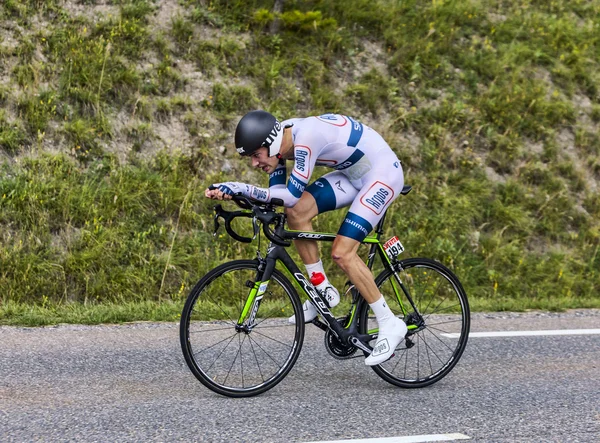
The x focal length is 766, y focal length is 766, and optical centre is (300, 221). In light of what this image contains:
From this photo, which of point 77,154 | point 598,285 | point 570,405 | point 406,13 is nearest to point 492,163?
point 598,285

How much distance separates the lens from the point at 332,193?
5520mm

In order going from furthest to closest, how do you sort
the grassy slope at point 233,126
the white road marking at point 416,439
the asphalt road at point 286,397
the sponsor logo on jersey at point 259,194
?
the grassy slope at point 233,126
the sponsor logo on jersey at point 259,194
the asphalt road at point 286,397
the white road marking at point 416,439

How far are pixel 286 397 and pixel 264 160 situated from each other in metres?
1.59

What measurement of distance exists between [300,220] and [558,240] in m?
6.04

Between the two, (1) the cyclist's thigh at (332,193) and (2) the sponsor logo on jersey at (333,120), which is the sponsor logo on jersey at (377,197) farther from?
(2) the sponsor logo on jersey at (333,120)

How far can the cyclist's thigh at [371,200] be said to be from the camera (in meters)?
5.31

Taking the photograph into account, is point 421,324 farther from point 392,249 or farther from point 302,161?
point 302,161

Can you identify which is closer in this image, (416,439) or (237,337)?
(416,439)

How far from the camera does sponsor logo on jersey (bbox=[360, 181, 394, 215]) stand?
534cm

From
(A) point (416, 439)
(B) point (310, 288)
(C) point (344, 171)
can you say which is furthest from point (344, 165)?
(A) point (416, 439)

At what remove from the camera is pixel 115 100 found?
399 inches

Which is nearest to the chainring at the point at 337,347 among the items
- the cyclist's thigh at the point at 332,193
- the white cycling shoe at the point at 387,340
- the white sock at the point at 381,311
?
the white cycling shoe at the point at 387,340

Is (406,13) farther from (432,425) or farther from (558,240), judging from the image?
(432,425)

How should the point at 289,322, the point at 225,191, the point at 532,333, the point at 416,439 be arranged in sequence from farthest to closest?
the point at 532,333
the point at 289,322
the point at 225,191
the point at 416,439
